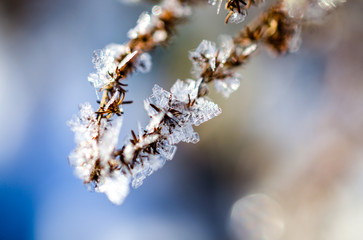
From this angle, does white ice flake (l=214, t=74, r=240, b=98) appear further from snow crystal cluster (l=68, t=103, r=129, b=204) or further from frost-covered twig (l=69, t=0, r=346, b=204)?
snow crystal cluster (l=68, t=103, r=129, b=204)

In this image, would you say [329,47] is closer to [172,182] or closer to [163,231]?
[172,182]

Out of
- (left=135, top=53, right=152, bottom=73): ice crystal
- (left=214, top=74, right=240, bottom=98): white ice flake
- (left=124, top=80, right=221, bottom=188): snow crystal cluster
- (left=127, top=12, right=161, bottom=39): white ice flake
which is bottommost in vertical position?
(left=124, top=80, right=221, bottom=188): snow crystal cluster

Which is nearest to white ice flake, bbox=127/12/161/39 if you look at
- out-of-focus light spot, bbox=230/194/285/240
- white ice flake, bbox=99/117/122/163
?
white ice flake, bbox=99/117/122/163

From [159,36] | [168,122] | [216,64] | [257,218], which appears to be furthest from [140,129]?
→ [257,218]

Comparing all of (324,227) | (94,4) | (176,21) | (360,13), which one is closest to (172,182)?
(324,227)

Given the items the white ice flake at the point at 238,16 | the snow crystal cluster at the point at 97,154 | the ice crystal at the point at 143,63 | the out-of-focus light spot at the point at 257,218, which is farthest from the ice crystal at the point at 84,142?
the out-of-focus light spot at the point at 257,218

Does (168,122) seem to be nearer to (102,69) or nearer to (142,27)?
(102,69)
